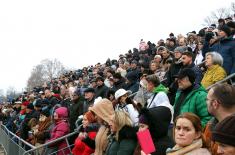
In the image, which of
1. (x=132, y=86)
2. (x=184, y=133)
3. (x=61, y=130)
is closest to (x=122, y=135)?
(x=184, y=133)

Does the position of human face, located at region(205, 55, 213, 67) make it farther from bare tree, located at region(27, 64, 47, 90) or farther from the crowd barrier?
bare tree, located at region(27, 64, 47, 90)

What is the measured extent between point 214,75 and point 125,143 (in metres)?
2.52

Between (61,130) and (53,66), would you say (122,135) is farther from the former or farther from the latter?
(53,66)

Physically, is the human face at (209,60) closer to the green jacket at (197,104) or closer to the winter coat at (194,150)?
the green jacket at (197,104)

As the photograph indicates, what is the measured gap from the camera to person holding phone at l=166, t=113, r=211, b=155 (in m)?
3.55

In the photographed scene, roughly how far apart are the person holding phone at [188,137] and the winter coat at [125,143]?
121cm

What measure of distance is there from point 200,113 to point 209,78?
214cm

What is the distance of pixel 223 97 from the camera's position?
354cm

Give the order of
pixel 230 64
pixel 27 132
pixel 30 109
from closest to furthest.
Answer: pixel 230 64
pixel 27 132
pixel 30 109

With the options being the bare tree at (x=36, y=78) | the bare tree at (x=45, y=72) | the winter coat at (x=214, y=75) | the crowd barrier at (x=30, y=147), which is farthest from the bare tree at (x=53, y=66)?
the winter coat at (x=214, y=75)

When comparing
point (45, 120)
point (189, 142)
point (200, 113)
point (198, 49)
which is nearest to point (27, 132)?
point (45, 120)

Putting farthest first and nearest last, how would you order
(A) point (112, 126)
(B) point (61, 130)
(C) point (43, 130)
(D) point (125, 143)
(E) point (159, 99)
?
(C) point (43, 130), (B) point (61, 130), (E) point (159, 99), (A) point (112, 126), (D) point (125, 143)

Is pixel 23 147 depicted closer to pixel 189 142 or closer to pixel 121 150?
pixel 121 150

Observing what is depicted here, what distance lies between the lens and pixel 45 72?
92.9 m
